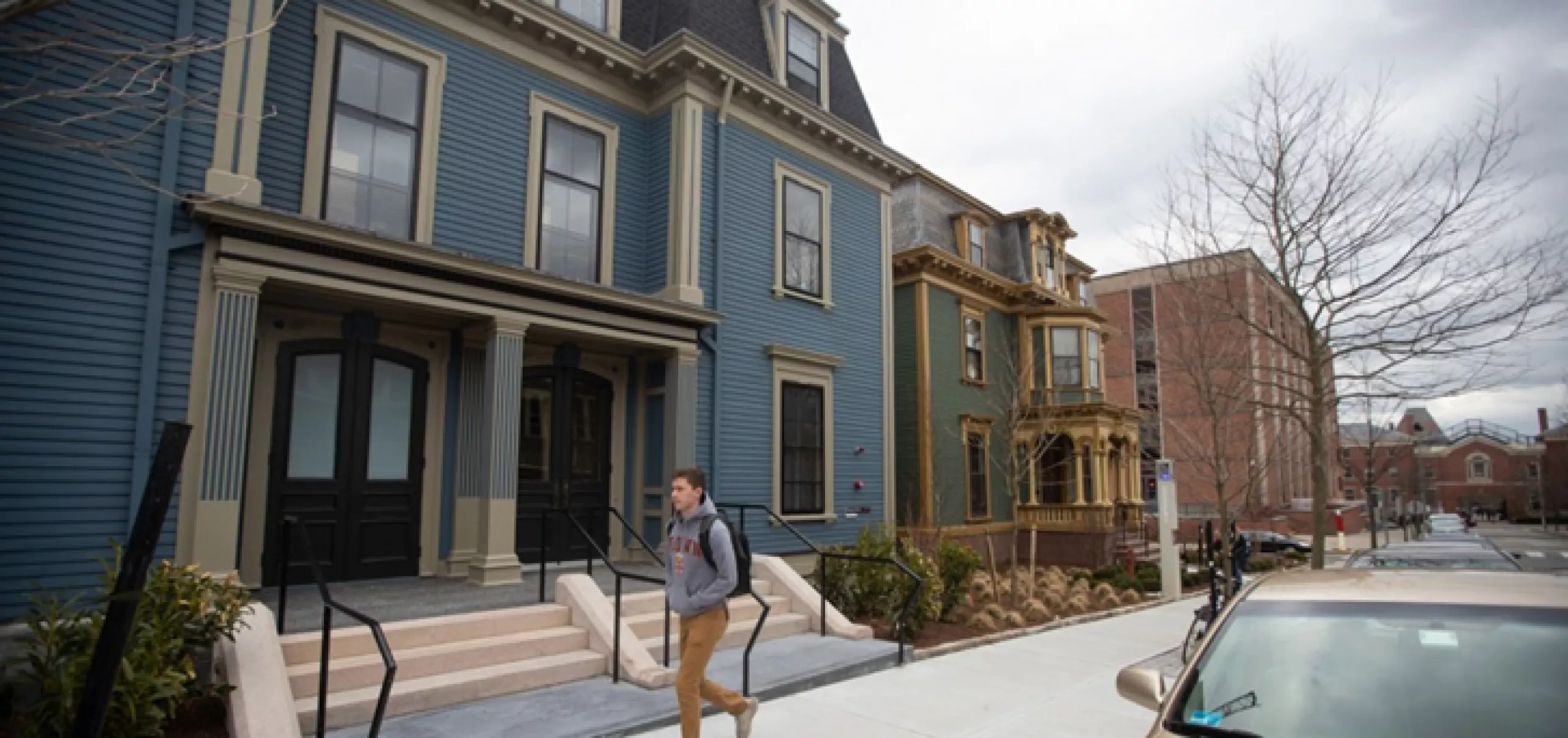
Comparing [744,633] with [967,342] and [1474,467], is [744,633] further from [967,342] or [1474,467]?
[1474,467]

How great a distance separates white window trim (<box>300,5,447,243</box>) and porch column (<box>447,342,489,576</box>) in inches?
62.7

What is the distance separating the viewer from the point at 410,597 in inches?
313

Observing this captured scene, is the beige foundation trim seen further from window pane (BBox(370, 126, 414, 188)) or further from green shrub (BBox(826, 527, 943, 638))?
window pane (BBox(370, 126, 414, 188))

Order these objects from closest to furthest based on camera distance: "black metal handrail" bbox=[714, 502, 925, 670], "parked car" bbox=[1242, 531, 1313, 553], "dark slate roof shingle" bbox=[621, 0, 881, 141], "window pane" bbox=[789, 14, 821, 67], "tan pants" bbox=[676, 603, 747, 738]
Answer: "tan pants" bbox=[676, 603, 747, 738], "black metal handrail" bbox=[714, 502, 925, 670], "dark slate roof shingle" bbox=[621, 0, 881, 141], "window pane" bbox=[789, 14, 821, 67], "parked car" bbox=[1242, 531, 1313, 553]

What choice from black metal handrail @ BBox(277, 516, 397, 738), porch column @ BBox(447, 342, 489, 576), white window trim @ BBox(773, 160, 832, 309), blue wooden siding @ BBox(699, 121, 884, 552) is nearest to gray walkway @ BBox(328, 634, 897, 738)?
black metal handrail @ BBox(277, 516, 397, 738)

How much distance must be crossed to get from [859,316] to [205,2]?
9857mm

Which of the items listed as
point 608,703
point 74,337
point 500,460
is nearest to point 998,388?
point 500,460

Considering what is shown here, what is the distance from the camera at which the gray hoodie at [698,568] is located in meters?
4.96

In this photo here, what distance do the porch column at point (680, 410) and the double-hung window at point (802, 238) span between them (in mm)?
2642

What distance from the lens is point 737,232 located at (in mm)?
12383

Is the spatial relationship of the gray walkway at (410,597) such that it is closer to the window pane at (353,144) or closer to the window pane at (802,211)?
the window pane at (353,144)

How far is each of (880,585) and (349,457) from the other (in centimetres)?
612

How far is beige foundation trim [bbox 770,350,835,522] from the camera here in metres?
12.4

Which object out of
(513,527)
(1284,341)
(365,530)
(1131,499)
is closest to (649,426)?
(513,527)
